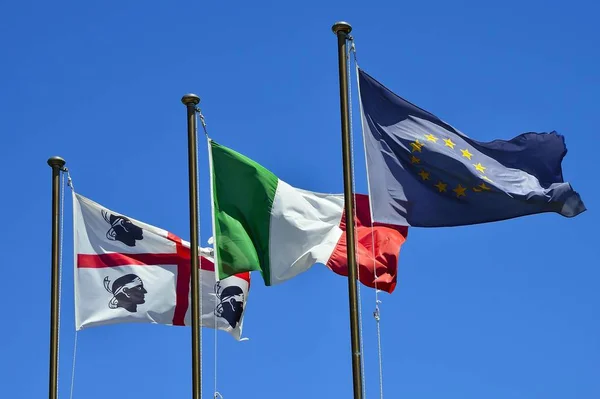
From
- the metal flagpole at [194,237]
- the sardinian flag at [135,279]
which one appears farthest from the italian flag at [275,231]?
the sardinian flag at [135,279]

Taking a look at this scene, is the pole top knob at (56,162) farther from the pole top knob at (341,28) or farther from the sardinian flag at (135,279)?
the pole top knob at (341,28)

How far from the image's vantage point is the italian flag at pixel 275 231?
82.9 ft

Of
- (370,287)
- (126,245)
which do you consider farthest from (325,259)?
(126,245)

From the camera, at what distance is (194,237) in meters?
25.3

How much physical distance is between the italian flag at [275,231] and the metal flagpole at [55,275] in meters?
3.45

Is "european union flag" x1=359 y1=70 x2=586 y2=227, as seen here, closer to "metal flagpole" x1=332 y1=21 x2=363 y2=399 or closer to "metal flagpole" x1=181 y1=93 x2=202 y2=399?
"metal flagpole" x1=332 y1=21 x2=363 y2=399

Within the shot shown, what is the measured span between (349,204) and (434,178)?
8.43 ft

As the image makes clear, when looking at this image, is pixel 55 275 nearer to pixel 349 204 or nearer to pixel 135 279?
pixel 135 279

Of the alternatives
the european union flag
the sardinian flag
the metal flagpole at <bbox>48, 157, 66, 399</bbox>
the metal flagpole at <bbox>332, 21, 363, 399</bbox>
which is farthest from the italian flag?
the metal flagpole at <bbox>48, 157, 66, 399</bbox>

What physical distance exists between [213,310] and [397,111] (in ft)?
20.9

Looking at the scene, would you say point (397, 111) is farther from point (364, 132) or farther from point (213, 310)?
point (213, 310)

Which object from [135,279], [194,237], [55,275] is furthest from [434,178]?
[55,275]

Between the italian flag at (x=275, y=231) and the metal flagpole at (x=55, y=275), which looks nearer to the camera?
the italian flag at (x=275, y=231)

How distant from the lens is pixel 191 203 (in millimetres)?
25719
